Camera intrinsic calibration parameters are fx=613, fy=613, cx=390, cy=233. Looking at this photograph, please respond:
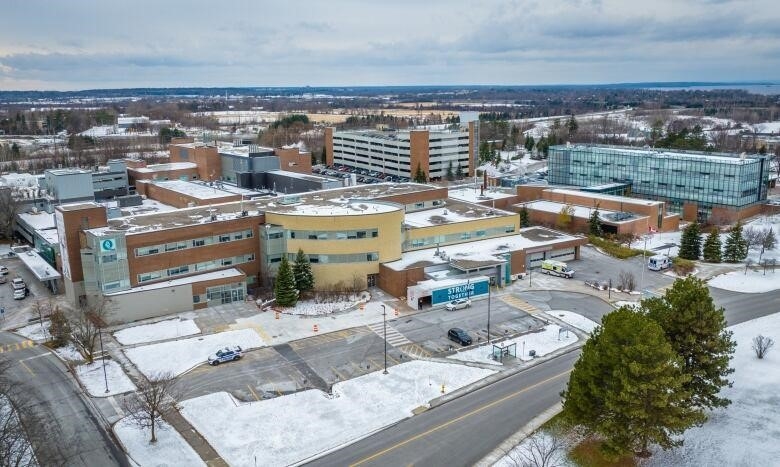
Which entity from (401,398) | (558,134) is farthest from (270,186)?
(558,134)

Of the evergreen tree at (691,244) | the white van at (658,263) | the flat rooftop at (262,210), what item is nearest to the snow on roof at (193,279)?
the flat rooftop at (262,210)

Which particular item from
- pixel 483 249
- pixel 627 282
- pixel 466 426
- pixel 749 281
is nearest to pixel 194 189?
pixel 483 249

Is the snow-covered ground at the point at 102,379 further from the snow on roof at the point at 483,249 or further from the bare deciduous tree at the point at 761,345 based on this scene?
the bare deciduous tree at the point at 761,345

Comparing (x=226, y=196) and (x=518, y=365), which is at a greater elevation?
(x=226, y=196)

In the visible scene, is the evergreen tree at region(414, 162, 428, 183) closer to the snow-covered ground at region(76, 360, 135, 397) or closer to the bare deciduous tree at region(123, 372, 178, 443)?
the snow-covered ground at region(76, 360, 135, 397)

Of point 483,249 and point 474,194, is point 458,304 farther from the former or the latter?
point 474,194

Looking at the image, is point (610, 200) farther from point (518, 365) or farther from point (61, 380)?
point (61, 380)
